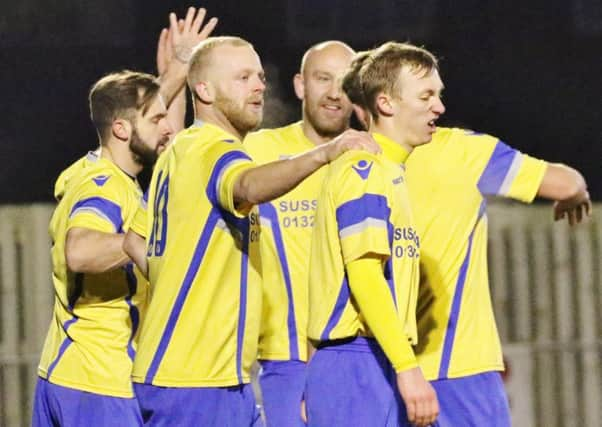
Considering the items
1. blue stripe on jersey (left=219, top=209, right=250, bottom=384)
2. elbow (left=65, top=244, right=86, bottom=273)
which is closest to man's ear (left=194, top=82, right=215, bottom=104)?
blue stripe on jersey (left=219, top=209, right=250, bottom=384)

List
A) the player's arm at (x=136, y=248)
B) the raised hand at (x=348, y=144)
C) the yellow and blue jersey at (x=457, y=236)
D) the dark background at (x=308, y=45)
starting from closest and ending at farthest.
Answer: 1. the raised hand at (x=348, y=144)
2. the player's arm at (x=136, y=248)
3. the yellow and blue jersey at (x=457, y=236)
4. the dark background at (x=308, y=45)

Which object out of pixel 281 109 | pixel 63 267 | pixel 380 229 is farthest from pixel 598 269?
pixel 380 229

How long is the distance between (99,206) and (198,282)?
84cm

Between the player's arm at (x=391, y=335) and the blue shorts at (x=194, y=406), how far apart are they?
0.45 m

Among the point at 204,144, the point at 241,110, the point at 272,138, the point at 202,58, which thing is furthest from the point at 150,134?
the point at 204,144

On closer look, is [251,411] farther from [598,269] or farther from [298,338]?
[598,269]

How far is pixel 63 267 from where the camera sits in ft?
16.6

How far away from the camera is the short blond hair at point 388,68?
434 centimetres

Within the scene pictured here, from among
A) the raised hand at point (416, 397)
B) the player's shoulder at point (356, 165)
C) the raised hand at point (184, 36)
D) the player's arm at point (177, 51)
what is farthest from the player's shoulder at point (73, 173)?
the raised hand at point (416, 397)

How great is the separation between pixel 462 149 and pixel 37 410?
1536 mm

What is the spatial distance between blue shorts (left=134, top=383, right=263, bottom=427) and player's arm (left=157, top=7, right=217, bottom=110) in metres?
1.74

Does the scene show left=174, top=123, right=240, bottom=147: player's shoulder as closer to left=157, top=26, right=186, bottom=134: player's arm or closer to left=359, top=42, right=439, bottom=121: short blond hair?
left=359, top=42, right=439, bottom=121: short blond hair

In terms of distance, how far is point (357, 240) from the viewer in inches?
157

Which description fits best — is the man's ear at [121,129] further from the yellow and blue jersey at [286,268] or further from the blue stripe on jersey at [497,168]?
the blue stripe on jersey at [497,168]
